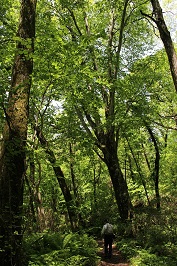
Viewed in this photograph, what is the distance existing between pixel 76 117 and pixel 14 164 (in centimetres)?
905

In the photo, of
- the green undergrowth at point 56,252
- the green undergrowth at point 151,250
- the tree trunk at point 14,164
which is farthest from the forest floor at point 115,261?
the tree trunk at point 14,164

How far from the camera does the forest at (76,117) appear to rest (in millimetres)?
4803

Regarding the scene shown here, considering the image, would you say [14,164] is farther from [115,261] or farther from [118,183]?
[118,183]

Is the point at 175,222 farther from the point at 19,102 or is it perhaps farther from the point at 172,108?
the point at 172,108

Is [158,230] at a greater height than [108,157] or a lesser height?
lesser

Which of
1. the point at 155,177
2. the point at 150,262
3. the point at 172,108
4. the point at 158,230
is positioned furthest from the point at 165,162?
the point at 150,262

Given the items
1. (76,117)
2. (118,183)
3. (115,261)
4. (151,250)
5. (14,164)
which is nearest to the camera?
(14,164)

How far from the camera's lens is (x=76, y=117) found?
13.5 m

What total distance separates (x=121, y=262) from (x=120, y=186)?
3789 millimetres

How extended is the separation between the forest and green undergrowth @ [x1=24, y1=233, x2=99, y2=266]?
3cm

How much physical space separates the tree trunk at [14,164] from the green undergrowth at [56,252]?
69.0 inches

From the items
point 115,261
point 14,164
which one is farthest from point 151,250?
point 14,164

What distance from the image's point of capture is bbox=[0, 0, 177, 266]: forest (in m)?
4.80

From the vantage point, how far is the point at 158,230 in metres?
9.82
